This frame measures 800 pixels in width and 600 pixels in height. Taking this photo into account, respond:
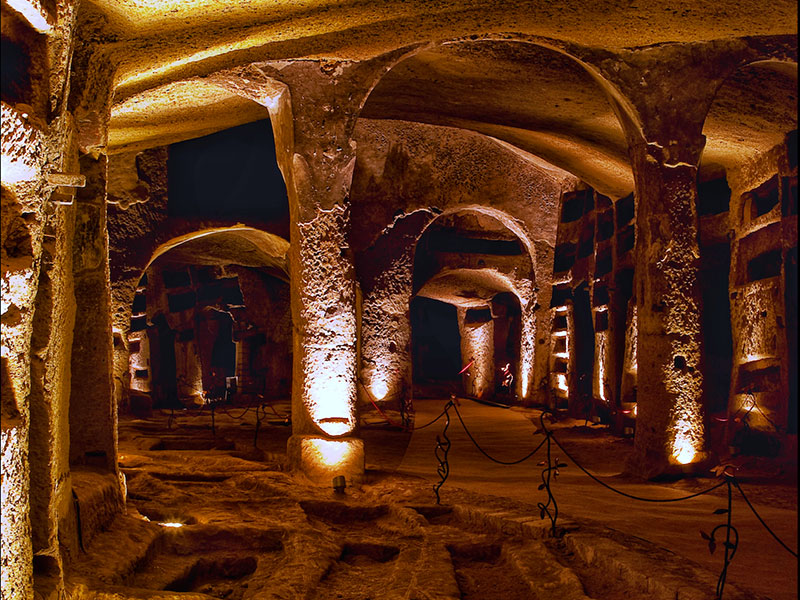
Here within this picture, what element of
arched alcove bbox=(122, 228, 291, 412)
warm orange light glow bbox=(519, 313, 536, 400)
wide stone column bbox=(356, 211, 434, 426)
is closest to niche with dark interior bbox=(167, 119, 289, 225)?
wide stone column bbox=(356, 211, 434, 426)

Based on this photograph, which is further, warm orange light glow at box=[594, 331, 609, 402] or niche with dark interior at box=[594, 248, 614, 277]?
niche with dark interior at box=[594, 248, 614, 277]

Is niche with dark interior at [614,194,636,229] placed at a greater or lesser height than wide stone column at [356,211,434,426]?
greater

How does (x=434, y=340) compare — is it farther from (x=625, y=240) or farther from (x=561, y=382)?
(x=625, y=240)

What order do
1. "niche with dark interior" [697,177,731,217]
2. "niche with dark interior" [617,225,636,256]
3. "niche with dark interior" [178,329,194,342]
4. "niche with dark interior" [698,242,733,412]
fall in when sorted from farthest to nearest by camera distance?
"niche with dark interior" [178,329,194,342], "niche with dark interior" [698,242,733,412], "niche with dark interior" [617,225,636,256], "niche with dark interior" [697,177,731,217]

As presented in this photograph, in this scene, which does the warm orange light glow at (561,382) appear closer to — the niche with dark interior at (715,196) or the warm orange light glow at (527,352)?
the warm orange light glow at (527,352)

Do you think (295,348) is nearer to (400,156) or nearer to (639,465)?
(639,465)

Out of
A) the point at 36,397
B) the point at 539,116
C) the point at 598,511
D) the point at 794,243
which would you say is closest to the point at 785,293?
the point at 794,243

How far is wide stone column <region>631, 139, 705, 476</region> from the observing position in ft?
24.3

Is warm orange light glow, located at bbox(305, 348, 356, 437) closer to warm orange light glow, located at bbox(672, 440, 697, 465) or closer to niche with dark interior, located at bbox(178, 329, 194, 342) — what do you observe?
warm orange light glow, located at bbox(672, 440, 697, 465)

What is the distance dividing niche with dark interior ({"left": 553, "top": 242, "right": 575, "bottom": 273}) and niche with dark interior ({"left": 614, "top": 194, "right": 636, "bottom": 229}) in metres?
1.91

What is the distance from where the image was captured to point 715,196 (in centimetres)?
1147

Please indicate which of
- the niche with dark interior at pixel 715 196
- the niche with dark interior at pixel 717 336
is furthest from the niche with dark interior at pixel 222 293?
the niche with dark interior at pixel 715 196

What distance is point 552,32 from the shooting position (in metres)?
5.30

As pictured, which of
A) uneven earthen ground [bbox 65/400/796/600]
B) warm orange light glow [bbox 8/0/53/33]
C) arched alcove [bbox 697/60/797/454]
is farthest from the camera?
arched alcove [bbox 697/60/797/454]
